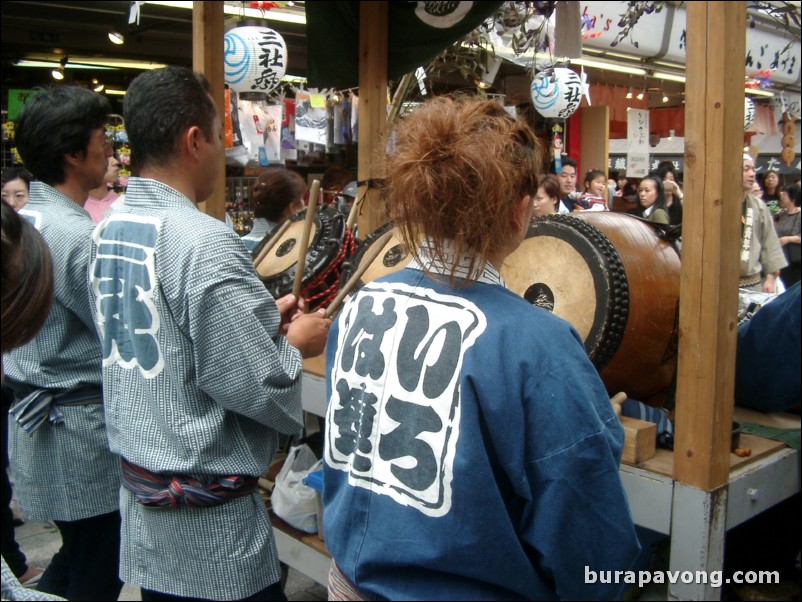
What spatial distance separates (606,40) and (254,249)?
10.5 feet

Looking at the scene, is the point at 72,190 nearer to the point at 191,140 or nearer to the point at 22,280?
the point at 191,140

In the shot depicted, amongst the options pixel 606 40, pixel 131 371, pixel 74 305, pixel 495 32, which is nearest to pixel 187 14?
pixel 495 32

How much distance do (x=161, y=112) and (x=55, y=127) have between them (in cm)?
67

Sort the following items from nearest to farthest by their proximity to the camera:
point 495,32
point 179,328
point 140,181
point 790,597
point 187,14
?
point 179,328 < point 140,181 < point 790,597 < point 495,32 < point 187,14

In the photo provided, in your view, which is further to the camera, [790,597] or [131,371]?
[790,597]

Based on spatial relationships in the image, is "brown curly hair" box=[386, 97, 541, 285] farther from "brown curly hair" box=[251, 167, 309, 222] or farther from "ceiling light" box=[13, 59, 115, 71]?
"ceiling light" box=[13, 59, 115, 71]

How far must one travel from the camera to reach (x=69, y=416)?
2.22 m

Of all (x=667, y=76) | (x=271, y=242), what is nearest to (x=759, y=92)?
(x=667, y=76)

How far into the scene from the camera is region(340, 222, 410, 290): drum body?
2.99 m

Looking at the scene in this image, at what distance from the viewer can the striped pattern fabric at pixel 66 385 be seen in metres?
2.16

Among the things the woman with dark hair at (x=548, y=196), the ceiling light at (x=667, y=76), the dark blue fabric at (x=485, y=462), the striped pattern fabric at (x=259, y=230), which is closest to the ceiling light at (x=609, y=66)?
the ceiling light at (x=667, y=76)

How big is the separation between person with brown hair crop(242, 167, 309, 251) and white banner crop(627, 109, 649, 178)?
2.09 metres

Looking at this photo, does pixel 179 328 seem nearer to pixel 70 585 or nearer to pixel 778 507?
pixel 70 585

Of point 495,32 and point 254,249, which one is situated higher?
point 495,32
